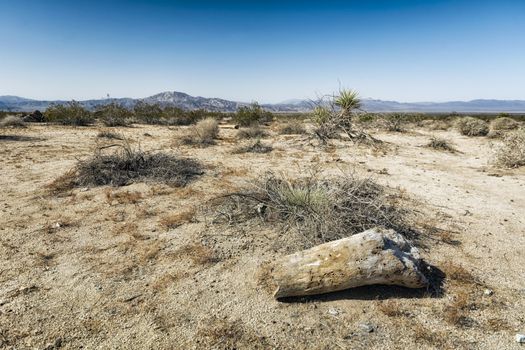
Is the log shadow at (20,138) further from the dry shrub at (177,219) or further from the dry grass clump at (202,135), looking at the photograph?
the dry shrub at (177,219)

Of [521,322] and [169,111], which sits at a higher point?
[169,111]

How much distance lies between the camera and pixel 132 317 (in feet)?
11.0

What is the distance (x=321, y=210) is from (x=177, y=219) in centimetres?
243

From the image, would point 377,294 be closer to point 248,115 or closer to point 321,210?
point 321,210

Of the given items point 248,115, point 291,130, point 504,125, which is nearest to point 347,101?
point 291,130

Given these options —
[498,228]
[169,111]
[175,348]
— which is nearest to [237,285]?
[175,348]

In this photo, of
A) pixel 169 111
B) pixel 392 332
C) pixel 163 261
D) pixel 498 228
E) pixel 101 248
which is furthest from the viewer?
pixel 169 111

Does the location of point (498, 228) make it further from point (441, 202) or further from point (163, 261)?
point (163, 261)

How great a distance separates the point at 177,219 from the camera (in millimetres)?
5734

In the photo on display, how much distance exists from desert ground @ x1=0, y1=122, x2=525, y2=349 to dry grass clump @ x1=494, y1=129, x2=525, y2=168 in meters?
3.32

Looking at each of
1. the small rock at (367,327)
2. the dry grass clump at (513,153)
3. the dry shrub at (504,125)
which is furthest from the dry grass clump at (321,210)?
the dry shrub at (504,125)

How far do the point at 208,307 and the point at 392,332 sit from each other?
6.00 ft

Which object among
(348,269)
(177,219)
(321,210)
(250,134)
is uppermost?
(250,134)

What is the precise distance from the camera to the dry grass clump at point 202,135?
14.5 meters
